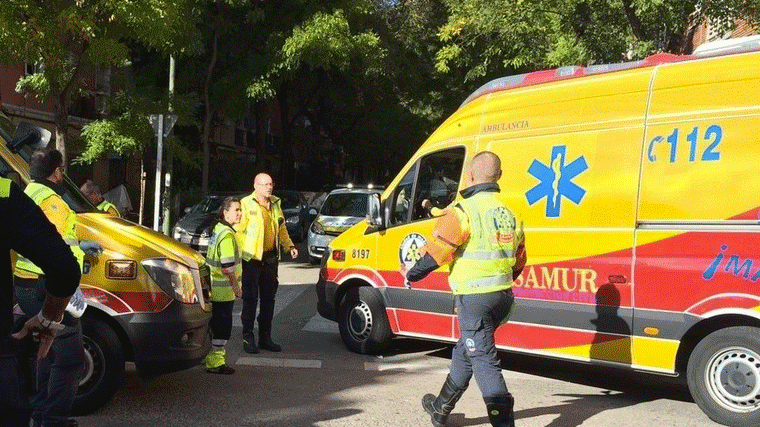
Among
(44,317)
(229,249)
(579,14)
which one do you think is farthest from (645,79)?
(579,14)

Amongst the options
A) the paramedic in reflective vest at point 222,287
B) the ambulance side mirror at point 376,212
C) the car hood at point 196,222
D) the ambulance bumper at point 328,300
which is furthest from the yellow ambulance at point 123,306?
the car hood at point 196,222

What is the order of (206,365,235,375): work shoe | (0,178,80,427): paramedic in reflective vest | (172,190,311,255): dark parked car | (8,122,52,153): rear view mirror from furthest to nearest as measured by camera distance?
(172,190,311,255): dark parked car → (206,365,235,375): work shoe → (8,122,52,153): rear view mirror → (0,178,80,427): paramedic in reflective vest

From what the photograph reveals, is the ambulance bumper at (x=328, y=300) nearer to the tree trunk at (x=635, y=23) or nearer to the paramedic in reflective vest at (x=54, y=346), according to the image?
the paramedic in reflective vest at (x=54, y=346)

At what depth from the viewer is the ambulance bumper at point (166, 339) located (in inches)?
216

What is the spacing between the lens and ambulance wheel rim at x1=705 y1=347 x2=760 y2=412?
5430mm

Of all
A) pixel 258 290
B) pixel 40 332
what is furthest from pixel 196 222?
pixel 40 332

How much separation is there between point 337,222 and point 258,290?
31.6ft

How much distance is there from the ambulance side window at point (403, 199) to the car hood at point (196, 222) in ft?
31.5

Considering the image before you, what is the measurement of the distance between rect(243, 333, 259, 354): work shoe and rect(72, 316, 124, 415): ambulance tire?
8.09 feet

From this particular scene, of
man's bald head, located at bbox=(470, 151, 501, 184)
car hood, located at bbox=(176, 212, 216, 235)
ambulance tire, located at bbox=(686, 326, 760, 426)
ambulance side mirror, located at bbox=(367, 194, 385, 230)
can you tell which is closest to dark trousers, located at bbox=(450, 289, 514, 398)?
man's bald head, located at bbox=(470, 151, 501, 184)

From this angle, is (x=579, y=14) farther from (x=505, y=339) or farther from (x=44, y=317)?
(x=44, y=317)

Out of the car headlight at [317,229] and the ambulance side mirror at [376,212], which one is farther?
the car headlight at [317,229]

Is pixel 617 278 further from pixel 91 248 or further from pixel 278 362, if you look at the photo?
pixel 91 248

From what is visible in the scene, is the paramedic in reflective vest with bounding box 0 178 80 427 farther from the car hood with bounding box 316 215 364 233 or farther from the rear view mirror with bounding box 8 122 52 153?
the car hood with bounding box 316 215 364 233
